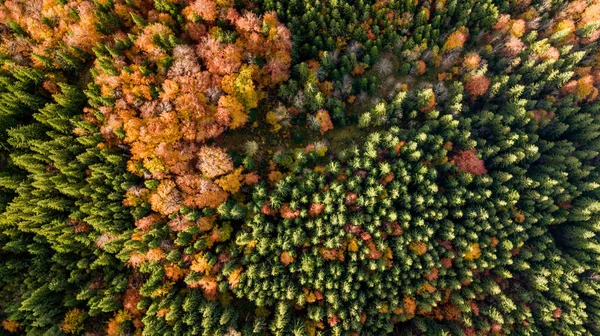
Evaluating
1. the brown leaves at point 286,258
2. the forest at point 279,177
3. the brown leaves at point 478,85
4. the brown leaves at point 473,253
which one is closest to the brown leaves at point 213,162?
the forest at point 279,177

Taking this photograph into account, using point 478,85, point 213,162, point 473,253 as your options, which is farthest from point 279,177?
point 478,85

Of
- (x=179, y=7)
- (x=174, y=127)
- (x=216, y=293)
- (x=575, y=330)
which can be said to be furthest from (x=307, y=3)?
(x=575, y=330)

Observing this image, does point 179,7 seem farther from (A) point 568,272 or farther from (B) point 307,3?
(A) point 568,272

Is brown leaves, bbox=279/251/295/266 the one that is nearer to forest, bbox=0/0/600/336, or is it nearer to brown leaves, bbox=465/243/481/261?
forest, bbox=0/0/600/336

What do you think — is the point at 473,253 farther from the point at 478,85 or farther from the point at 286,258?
the point at 286,258

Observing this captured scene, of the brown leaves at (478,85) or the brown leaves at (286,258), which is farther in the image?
the brown leaves at (478,85)

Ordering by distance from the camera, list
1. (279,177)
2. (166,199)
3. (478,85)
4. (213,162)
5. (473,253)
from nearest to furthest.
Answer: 1. (166,199)
2. (213,162)
3. (279,177)
4. (473,253)
5. (478,85)

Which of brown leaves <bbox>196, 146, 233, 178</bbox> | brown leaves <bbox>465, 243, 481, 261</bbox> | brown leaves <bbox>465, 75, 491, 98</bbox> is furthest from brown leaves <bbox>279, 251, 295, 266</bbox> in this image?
brown leaves <bbox>465, 75, 491, 98</bbox>

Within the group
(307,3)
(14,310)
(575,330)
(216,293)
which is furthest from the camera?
(575,330)

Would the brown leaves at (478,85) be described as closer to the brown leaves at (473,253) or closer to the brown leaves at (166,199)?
the brown leaves at (473,253)
